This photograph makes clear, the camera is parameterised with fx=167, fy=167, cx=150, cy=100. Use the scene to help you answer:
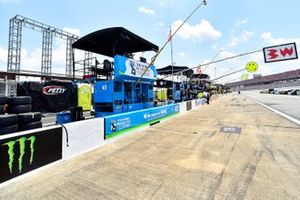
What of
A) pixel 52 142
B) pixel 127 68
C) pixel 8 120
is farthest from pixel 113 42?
pixel 52 142

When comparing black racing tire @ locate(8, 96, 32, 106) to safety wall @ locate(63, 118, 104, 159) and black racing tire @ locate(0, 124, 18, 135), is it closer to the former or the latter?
black racing tire @ locate(0, 124, 18, 135)

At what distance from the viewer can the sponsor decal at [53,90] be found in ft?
43.5

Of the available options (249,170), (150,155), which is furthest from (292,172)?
(150,155)

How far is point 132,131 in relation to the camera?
724cm

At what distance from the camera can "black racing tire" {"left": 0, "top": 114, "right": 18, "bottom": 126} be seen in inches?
157

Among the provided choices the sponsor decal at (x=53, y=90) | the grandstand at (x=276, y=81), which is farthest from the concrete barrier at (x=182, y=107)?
the grandstand at (x=276, y=81)

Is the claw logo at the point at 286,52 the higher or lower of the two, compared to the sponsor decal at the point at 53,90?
higher

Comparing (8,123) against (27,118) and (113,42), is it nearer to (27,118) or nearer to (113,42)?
(27,118)

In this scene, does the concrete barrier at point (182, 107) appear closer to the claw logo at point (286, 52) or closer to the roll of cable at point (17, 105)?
the claw logo at point (286, 52)

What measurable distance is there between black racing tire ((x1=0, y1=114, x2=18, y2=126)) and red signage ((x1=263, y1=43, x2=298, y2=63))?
14418 millimetres

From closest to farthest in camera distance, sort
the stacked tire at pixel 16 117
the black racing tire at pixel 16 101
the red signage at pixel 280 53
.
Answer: the stacked tire at pixel 16 117 → the black racing tire at pixel 16 101 → the red signage at pixel 280 53

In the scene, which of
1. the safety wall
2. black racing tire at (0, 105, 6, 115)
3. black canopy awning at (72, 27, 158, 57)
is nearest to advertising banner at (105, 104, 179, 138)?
the safety wall

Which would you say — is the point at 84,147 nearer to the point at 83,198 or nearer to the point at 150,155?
the point at 150,155

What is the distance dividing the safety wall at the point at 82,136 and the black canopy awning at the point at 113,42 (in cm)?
480
